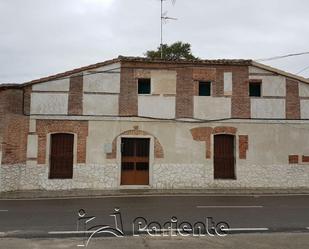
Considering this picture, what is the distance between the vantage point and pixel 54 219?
1121 centimetres

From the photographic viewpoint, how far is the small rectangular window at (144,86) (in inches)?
834

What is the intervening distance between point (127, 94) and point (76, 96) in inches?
96.0

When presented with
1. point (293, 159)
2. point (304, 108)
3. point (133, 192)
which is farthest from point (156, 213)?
point (304, 108)

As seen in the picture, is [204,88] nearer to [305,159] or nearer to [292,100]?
[292,100]

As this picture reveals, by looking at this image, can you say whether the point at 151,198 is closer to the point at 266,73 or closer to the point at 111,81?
the point at 111,81

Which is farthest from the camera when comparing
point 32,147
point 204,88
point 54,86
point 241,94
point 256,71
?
point 256,71

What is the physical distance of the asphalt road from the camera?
10070mm

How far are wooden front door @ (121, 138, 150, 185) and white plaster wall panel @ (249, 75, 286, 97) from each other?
20.9ft

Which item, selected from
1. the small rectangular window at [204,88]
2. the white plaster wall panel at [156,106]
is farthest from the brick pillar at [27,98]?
the small rectangular window at [204,88]

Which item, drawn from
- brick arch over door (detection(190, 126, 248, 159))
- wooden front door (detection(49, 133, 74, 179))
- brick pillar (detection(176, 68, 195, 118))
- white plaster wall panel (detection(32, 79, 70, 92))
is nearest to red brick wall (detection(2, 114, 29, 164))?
wooden front door (detection(49, 133, 74, 179))

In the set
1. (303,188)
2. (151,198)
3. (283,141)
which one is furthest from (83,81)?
(303,188)

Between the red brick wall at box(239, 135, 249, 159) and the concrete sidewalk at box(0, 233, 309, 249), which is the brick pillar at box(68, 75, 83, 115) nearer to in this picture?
the red brick wall at box(239, 135, 249, 159)

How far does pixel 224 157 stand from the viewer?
21266 mm

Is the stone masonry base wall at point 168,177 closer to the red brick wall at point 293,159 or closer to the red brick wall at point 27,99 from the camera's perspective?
the red brick wall at point 293,159
